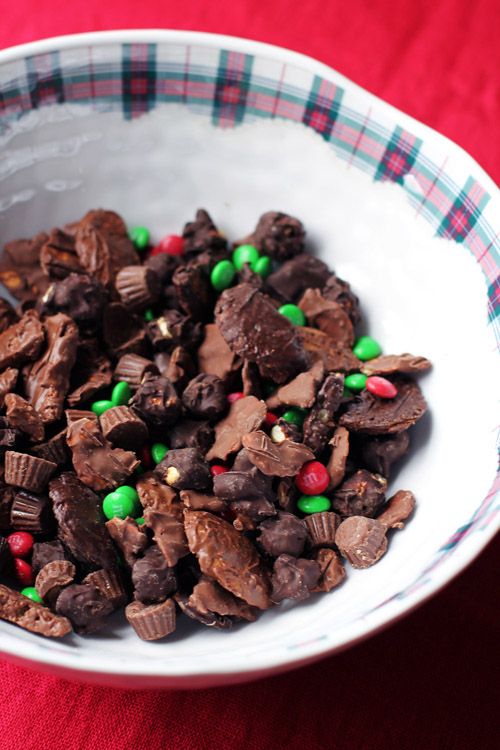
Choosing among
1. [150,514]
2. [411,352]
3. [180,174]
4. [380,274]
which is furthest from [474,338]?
[180,174]

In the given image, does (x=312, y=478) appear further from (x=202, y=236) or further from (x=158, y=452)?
(x=202, y=236)

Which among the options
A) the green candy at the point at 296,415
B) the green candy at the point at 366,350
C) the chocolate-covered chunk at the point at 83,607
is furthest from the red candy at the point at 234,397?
the chocolate-covered chunk at the point at 83,607

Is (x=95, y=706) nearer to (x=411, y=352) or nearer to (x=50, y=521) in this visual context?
(x=50, y=521)

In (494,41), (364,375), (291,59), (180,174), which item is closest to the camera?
(364,375)

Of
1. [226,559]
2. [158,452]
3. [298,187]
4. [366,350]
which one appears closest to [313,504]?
[226,559]

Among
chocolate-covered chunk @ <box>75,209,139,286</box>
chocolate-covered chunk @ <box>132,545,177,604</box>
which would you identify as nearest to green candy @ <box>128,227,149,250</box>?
chocolate-covered chunk @ <box>75,209,139,286</box>

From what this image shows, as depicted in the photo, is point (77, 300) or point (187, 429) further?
point (77, 300)

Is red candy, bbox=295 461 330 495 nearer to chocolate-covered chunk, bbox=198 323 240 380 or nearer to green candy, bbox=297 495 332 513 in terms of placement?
green candy, bbox=297 495 332 513
